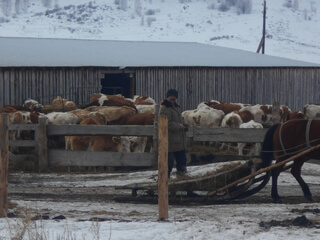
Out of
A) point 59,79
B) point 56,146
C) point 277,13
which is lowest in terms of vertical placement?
point 56,146

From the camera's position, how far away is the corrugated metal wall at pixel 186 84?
3059 centimetres

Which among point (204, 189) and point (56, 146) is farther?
point (56, 146)

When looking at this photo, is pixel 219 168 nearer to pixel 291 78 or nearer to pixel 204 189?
pixel 204 189

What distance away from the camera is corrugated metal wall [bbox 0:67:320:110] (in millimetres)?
30594

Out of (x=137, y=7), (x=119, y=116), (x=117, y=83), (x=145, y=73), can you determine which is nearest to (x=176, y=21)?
(x=137, y=7)

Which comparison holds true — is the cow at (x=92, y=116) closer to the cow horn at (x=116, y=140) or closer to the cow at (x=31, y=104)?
the cow horn at (x=116, y=140)

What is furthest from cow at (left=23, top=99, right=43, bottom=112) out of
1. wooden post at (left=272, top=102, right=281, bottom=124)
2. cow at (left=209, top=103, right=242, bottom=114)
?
wooden post at (left=272, top=102, right=281, bottom=124)

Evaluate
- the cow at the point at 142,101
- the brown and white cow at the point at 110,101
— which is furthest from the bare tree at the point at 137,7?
the brown and white cow at the point at 110,101

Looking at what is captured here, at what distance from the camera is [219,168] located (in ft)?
42.3

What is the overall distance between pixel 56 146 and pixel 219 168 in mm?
8851

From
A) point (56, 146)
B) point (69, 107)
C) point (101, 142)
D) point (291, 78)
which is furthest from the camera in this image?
point (291, 78)

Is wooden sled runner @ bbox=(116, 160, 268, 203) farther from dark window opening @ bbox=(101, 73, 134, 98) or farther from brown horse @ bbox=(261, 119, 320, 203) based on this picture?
dark window opening @ bbox=(101, 73, 134, 98)

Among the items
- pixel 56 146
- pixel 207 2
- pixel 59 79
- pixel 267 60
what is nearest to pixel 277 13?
pixel 207 2

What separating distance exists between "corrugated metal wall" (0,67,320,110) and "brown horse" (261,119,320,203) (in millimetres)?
18614
